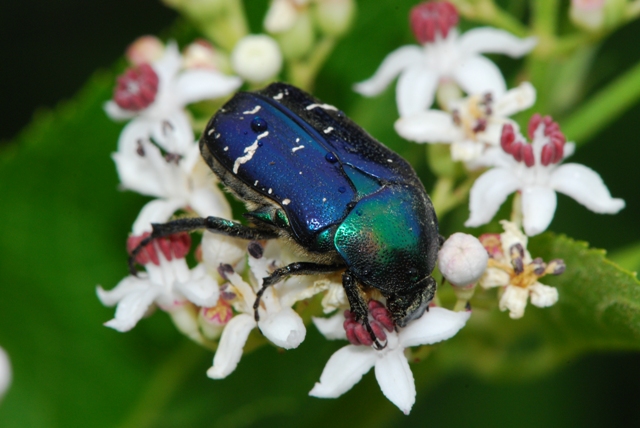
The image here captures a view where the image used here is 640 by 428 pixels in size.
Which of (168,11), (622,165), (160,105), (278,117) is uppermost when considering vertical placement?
(278,117)

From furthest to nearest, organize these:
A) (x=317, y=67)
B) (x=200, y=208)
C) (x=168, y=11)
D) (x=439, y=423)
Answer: (x=168, y=11) → (x=439, y=423) → (x=317, y=67) → (x=200, y=208)

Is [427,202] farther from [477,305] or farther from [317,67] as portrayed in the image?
[317,67]

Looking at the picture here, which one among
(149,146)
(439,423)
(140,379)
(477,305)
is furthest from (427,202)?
(439,423)

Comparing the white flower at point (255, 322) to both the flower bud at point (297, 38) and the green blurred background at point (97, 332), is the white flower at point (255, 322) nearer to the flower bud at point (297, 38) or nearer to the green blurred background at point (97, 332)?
the green blurred background at point (97, 332)

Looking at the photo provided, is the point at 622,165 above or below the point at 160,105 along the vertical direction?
below

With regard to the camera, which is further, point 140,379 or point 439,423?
point 439,423

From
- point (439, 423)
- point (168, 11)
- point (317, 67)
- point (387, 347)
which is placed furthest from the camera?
point (168, 11)

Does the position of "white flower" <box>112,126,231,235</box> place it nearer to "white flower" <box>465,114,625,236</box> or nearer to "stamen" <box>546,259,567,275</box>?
"white flower" <box>465,114,625,236</box>
